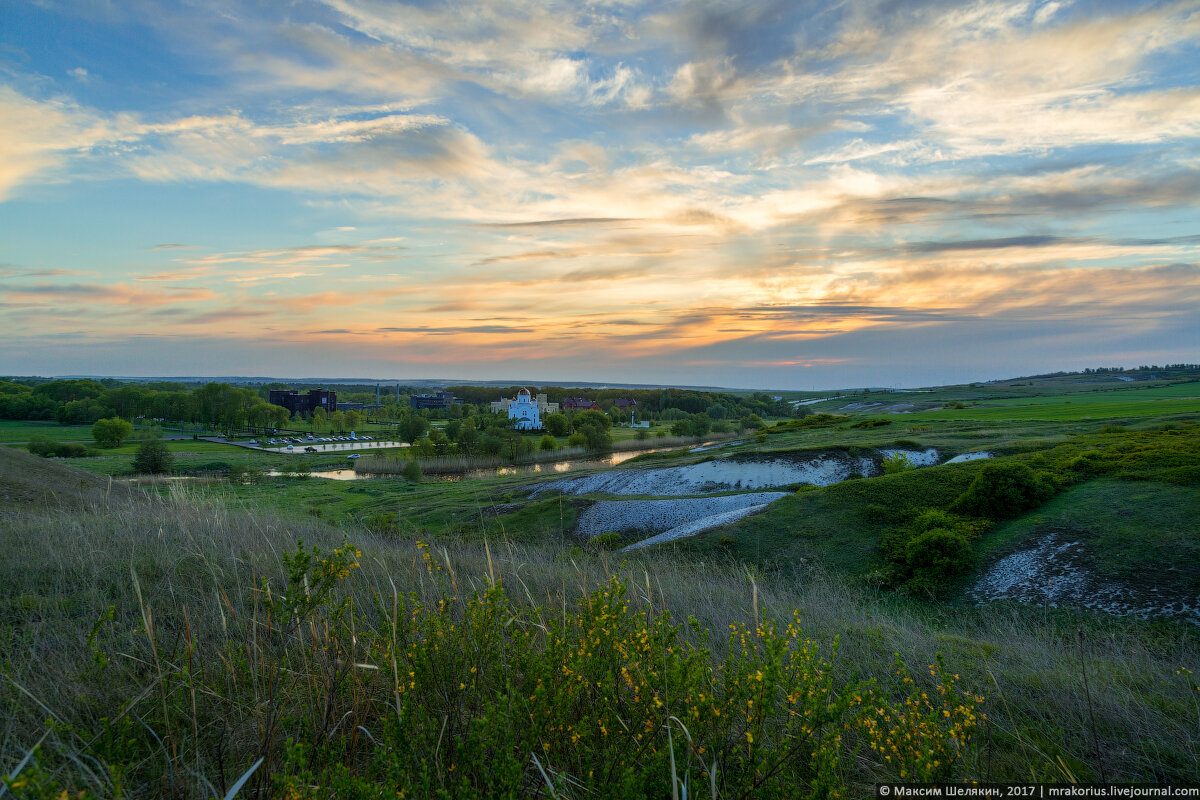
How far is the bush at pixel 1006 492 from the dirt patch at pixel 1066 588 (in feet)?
6.66

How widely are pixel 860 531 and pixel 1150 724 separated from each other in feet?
39.4

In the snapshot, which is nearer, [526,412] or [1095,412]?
[1095,412]

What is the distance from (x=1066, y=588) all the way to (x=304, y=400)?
582 feet

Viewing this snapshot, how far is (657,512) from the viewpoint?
21703 millimetres

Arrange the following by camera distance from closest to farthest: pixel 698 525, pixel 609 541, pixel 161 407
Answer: pixel 698 525 < pixel 609 541 < pixel 161 407

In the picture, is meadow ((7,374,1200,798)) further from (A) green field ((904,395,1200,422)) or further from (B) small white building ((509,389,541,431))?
(B) small white building ((509,389,541,431))

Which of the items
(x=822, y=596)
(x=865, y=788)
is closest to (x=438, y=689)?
(x=865, y=788)

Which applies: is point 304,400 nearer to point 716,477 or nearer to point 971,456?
point 716,477

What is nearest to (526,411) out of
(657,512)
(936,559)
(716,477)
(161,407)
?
(161,407)

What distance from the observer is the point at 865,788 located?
10.4 ft

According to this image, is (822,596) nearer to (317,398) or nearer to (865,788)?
(865,788)

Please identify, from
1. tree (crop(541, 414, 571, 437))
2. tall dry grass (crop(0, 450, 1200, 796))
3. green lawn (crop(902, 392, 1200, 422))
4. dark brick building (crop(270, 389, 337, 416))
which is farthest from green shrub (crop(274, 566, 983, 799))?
dark brick building (crop(270, 389, 337, 416))

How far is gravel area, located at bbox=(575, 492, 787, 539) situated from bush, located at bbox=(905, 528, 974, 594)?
6.89 meters

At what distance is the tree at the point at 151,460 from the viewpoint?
5075 cm
